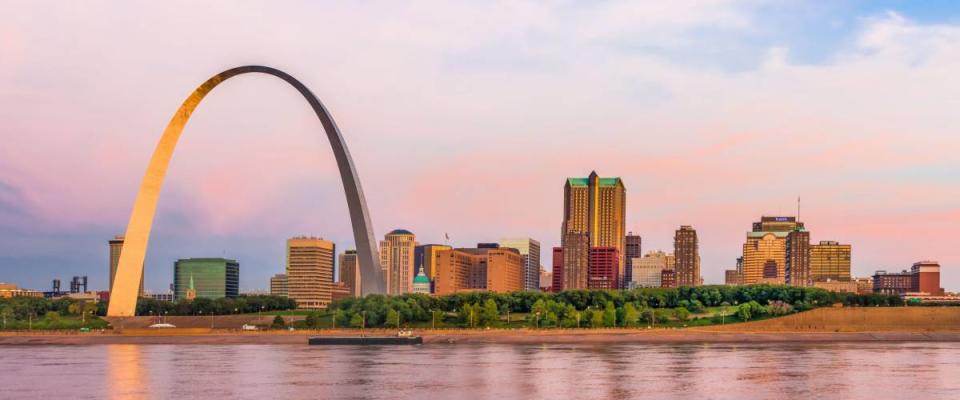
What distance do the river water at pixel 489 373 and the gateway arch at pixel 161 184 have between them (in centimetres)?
943

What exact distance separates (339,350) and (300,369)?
26.4m

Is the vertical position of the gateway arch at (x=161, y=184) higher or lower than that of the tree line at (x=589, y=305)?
higher

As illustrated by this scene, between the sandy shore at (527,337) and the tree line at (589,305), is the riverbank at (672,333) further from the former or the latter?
the tree line at (589,305)

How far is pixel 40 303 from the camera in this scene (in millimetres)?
145875

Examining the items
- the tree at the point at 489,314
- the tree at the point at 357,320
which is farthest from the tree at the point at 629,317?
the tree at the point at 357,320

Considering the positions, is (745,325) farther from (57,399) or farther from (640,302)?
(57,399)

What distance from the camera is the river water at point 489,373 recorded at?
2125 inches

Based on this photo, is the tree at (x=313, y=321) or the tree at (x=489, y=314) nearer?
the tree at (x=313, y=321)

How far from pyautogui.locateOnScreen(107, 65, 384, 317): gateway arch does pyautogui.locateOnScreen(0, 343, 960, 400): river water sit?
9433 mm

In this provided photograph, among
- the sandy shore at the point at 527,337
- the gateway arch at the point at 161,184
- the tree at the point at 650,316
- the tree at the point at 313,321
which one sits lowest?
the sandy shore at the point at 527,337

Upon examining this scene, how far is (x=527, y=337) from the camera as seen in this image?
11850 centimetres

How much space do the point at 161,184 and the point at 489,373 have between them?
49.8m

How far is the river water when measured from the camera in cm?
5397

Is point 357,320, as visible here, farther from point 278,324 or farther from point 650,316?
point 650,316
